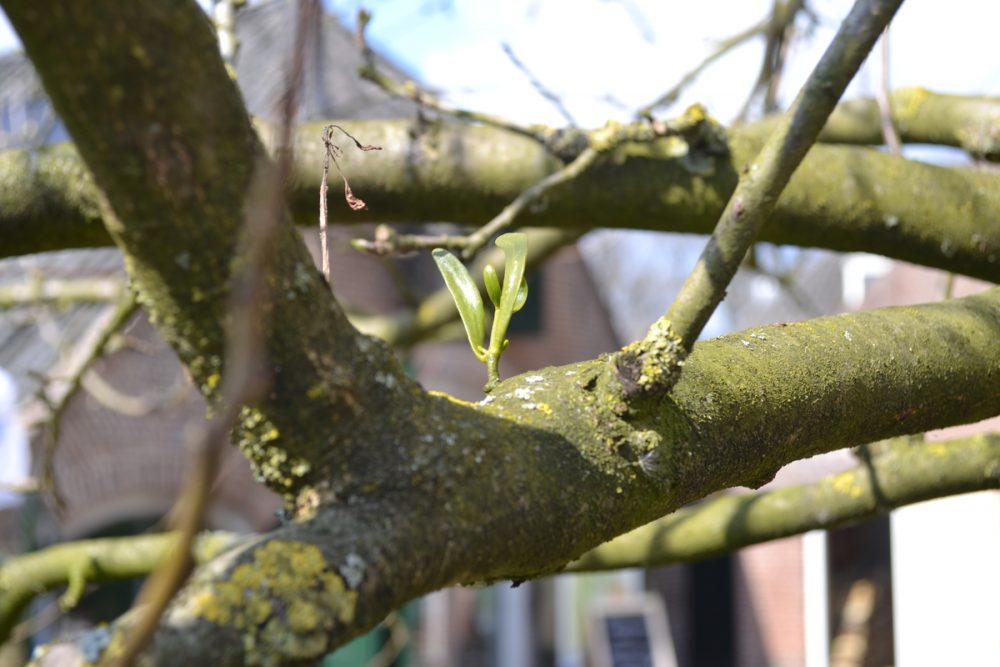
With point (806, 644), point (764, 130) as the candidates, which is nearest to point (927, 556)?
point (806, 644)

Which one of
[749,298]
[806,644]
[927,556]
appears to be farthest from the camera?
[749,298]

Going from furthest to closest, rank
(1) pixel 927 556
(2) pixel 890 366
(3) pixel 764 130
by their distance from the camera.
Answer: (1) pixel 927 556 → (3) pixel 764 130 → (2) pixel 890 366

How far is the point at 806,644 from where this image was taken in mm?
12648

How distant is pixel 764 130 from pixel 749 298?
1205 inches

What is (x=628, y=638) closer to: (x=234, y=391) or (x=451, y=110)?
(x=451, y=110)

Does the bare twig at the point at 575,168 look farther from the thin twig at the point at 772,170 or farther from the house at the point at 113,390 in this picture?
the house at the point at 113,390

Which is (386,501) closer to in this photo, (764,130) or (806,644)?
(764,130)

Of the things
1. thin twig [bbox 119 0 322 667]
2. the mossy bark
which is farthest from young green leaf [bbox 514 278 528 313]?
the mossy bark

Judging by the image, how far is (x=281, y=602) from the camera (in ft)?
2.86

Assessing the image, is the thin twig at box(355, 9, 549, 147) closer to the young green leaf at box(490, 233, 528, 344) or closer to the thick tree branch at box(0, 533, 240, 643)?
the young green leaf at box(490, 233, 528, 344)

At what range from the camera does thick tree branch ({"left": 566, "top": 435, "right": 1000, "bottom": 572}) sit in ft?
7.82

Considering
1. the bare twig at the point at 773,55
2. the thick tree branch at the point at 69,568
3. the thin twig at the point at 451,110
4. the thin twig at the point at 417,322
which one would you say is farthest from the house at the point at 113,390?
the thin twig at the point at 451,110

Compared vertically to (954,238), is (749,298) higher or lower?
higher

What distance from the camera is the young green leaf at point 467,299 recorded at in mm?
1354
